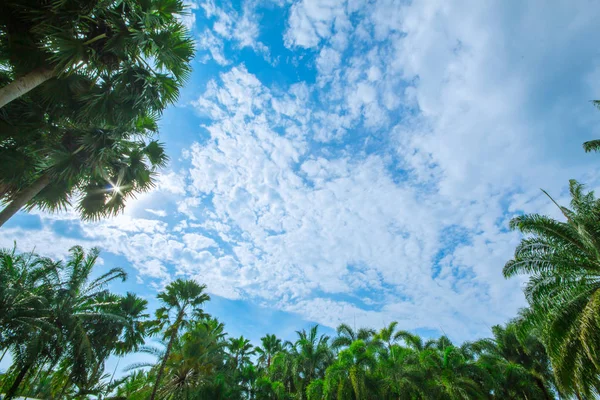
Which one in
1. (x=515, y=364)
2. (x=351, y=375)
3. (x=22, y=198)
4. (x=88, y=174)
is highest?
(x=88, y=174)

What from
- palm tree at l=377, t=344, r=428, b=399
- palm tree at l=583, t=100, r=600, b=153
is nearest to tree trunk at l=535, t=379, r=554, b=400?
palm tree at l=377, t=344, r=428, b=399

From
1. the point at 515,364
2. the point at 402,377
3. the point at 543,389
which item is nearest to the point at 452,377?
the point at 402,377

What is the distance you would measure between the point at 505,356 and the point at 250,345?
2977 centimetres

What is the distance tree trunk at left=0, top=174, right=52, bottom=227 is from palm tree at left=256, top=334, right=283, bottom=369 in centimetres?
3444

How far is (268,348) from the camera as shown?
120 ft

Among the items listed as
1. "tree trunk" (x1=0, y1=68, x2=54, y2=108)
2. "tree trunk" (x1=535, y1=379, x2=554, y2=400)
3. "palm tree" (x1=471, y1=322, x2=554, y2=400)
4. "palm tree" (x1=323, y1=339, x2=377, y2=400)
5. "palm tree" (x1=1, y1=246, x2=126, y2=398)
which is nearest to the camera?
"tree trunk" (x1=0, y1=68, x2=54, y2=108)

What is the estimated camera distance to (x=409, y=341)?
28.0 meters

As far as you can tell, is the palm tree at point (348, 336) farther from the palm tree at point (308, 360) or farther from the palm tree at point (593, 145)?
the palm tree at point (593, 145)

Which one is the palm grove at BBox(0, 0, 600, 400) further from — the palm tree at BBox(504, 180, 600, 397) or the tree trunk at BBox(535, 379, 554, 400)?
the tree trunk at BBox(535, 379, 554, 400)

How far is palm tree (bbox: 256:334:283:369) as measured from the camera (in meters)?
36.4

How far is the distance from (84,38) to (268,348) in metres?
38.0

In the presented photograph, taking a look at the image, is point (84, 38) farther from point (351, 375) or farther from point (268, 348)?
point (268, 348)

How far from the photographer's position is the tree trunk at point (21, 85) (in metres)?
5.68

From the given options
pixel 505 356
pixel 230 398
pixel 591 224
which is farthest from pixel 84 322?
pixel 505 356
